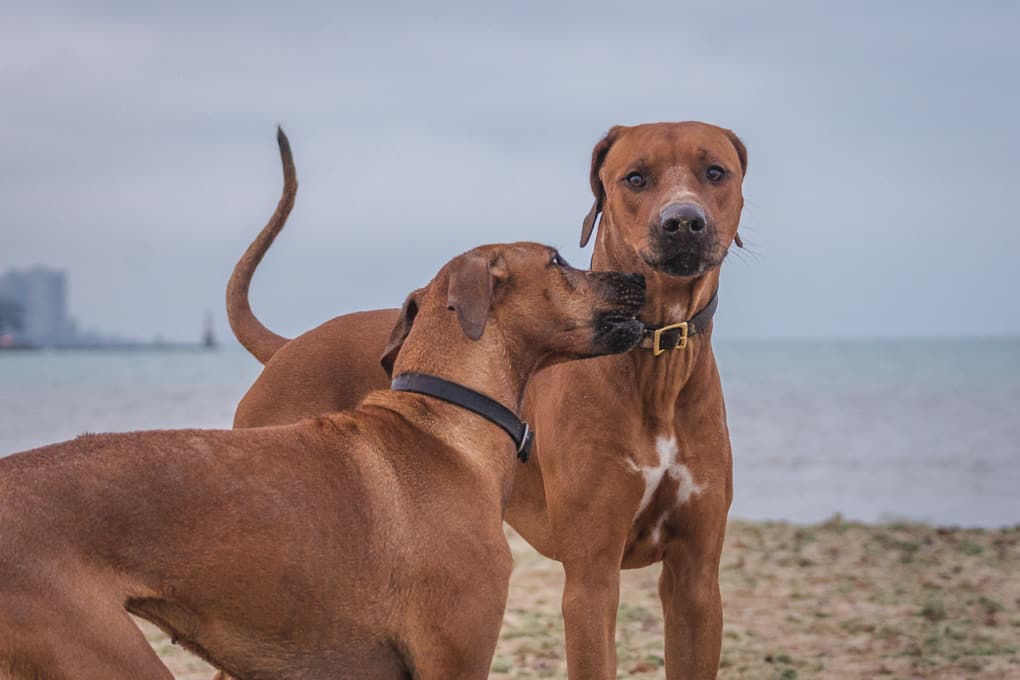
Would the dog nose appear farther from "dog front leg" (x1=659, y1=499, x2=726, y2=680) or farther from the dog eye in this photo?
"dog front leg" (x1=659, y1=499, x2=726, y2=680)

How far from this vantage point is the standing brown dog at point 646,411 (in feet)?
16.7

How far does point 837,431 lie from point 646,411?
2400 cm

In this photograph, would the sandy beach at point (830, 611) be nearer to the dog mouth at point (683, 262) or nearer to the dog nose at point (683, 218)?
the dog mouth at point (683, 262)

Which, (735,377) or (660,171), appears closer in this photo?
(660,171)

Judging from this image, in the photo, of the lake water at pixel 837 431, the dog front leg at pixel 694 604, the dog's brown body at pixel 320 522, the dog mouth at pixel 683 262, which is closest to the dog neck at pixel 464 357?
the dog's brown body at pixel 320 522

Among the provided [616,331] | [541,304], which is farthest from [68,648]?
[616,331]

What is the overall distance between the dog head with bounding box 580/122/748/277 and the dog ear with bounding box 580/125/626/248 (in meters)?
0.06

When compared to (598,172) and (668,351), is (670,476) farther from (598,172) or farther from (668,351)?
(598,172)

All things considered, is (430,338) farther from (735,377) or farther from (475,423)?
(735,377)

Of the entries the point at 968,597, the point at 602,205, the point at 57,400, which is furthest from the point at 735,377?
the point at 602,205

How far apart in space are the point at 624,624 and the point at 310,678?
5.14m

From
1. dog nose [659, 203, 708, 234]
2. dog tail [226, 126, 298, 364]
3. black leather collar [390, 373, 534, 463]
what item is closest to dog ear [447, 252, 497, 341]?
black leather collar [390, 373, 534, 463]

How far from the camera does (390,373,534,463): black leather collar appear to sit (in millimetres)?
4227

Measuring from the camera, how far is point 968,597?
9.05 meters
